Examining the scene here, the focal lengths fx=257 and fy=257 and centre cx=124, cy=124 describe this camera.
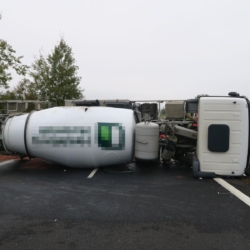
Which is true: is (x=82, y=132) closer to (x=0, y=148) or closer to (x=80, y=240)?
(x=0, y=148)

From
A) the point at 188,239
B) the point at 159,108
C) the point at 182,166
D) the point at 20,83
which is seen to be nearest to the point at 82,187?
the point at 188,239

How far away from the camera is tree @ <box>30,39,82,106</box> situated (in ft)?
64.3

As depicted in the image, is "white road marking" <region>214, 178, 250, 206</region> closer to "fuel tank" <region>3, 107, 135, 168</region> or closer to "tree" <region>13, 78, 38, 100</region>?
"fuel tank" <region>3, 107, 135, 168</region>

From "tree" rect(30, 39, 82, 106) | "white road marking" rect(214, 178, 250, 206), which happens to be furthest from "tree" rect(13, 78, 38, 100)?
"white road marking" rect(214, 178, 250, 206)

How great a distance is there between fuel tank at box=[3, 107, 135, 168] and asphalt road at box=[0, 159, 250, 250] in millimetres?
739

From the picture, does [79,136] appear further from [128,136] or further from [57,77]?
[57,77]

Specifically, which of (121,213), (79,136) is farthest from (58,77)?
(121,213)

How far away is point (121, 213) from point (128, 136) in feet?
10.8

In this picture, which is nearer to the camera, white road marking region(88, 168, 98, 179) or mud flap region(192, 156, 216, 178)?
mud flap region(192, 156, 216, 178)

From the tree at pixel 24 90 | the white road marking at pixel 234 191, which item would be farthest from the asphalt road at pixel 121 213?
the tree at pixel 24 90

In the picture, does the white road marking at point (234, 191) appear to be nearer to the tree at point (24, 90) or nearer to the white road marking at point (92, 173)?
the white road marking at point (92, 173)

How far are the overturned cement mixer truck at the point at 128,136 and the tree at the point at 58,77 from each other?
11.7 m

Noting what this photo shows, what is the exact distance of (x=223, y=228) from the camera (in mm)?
3605

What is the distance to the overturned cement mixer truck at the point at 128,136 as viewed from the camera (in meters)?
6.40
